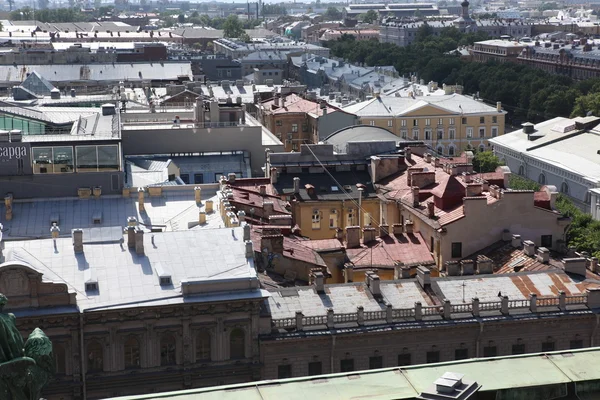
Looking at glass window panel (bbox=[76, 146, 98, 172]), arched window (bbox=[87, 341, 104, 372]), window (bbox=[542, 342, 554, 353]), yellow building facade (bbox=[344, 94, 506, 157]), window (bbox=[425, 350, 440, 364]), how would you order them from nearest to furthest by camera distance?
arched window (bbox=[87, 341, 104, 372]) < window (bbox=[425, 350, 440, 364]) < window (bbox=[542, 342, 554, 353]) < glass window panel (bbox=[76, 146, 98, 172]) < yellow building facade (bbox=[344, 94, 506, 157])

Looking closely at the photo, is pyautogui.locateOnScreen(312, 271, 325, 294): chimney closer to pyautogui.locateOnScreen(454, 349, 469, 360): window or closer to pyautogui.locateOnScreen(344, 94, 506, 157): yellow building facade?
pyautogui.locateOnScreen(454, 349, 469, 360): window

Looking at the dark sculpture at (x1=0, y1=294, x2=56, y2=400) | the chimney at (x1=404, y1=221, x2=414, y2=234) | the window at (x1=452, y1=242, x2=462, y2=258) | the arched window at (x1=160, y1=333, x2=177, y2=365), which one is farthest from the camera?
the chimney at (x1=404, y1=221, x2=414, y2=234)

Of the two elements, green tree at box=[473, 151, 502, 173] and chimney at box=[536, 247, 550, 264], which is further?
green tree at box=[473, 151, 502, 173]

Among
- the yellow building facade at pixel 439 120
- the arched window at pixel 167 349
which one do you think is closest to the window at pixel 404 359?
the arched window at pixel 167 349

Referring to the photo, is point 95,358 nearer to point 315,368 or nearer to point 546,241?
point 315,368

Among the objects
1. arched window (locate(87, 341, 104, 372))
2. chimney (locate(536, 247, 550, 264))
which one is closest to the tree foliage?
chimney (locate(536, 247, 550, 264))
